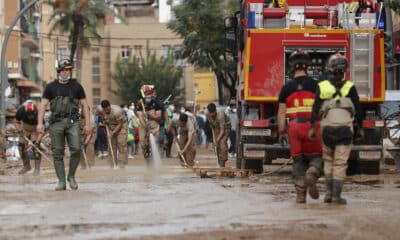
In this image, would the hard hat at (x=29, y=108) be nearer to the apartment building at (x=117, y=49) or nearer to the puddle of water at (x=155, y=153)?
the puddle of water at (x=155, y=153)

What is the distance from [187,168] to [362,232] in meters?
12.9

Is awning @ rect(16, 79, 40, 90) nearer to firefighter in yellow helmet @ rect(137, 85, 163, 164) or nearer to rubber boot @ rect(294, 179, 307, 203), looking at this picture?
firefighter in yellow helmet @ rect(137, 85, 163, 164)

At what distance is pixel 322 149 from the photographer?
11938mm

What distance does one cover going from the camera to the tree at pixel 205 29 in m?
47.4

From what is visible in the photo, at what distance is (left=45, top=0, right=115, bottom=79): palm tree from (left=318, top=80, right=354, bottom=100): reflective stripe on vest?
4483 centimetres

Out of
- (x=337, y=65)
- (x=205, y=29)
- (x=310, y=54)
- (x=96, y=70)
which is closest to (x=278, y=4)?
(x=310, y=54)

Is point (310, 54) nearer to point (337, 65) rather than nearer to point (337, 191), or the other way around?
point (337, 65)

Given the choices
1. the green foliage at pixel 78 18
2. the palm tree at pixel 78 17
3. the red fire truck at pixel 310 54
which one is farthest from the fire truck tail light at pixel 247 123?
the green foliage at pixel 78 18

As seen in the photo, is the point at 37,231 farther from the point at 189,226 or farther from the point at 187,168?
the point at 187,168

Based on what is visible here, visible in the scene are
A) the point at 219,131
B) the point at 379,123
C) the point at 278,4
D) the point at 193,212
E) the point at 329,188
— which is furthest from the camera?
the point at 219,131

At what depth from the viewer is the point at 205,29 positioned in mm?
48062

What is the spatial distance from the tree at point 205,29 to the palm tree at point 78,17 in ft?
27.9

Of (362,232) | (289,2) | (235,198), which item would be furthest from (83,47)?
(362,232)

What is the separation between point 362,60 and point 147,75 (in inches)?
2685
